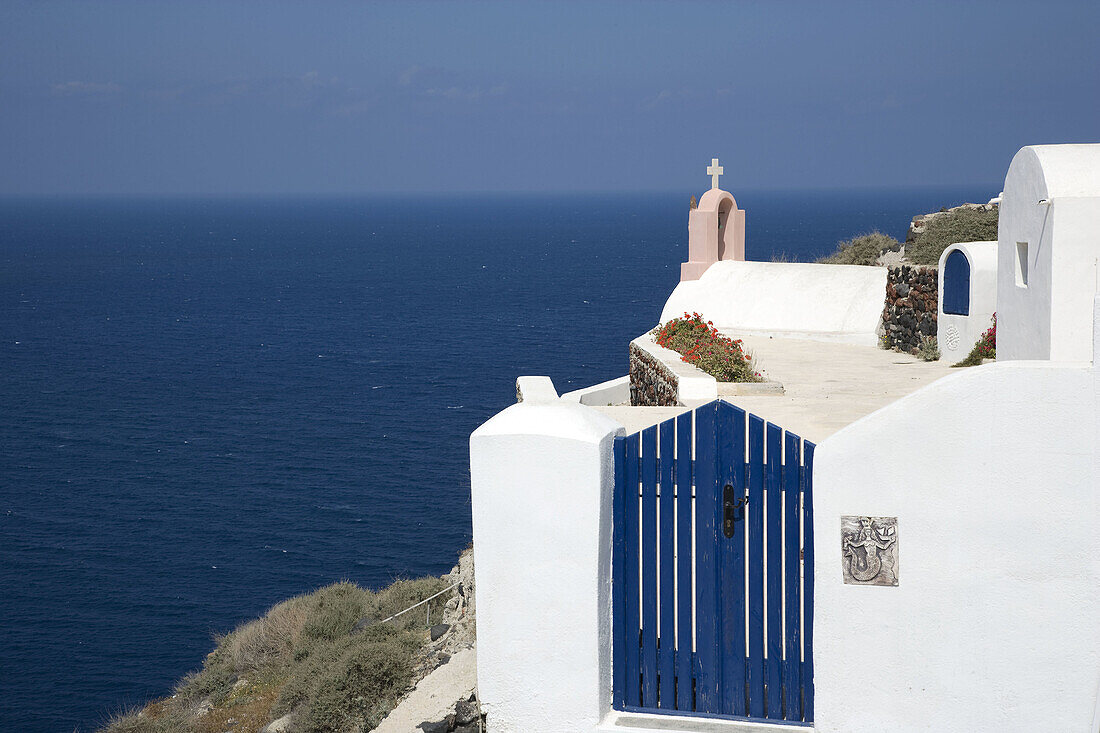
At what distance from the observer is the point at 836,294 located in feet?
73.3

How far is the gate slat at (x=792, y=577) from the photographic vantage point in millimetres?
5945

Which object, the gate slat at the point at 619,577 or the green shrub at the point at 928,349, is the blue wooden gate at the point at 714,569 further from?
the green shrub at the point at 928,349

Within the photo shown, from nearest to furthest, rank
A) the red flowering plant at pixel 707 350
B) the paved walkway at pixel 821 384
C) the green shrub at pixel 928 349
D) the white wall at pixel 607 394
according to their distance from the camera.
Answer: the paved walkway at pixel 821 384 → the red flowering plant at pixel 707 350 → the green shrub at pixel 928 349 → the white wall at pixel 607 394

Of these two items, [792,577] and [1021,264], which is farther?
[1021,264]

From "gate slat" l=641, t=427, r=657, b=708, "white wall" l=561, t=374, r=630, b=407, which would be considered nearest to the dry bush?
"white wall" l=561, t=374, r=630, b=407

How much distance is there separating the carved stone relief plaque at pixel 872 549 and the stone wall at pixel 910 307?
14891 millimetres

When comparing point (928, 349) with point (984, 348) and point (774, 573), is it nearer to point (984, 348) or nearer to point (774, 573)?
point (984, 348)

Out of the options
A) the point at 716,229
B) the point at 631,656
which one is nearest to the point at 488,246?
the point at 716,229

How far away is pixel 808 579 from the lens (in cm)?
596

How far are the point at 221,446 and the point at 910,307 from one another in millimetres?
32048

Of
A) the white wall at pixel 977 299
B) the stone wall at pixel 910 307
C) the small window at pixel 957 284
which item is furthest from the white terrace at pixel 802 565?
the stone wall at pixel 910 307

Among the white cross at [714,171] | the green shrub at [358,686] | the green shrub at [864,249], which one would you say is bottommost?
the green shrub at [358,686]

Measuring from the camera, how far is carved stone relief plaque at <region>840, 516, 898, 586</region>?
576cm

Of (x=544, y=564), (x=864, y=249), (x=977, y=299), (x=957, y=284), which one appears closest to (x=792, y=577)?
(x=544, y=564)
